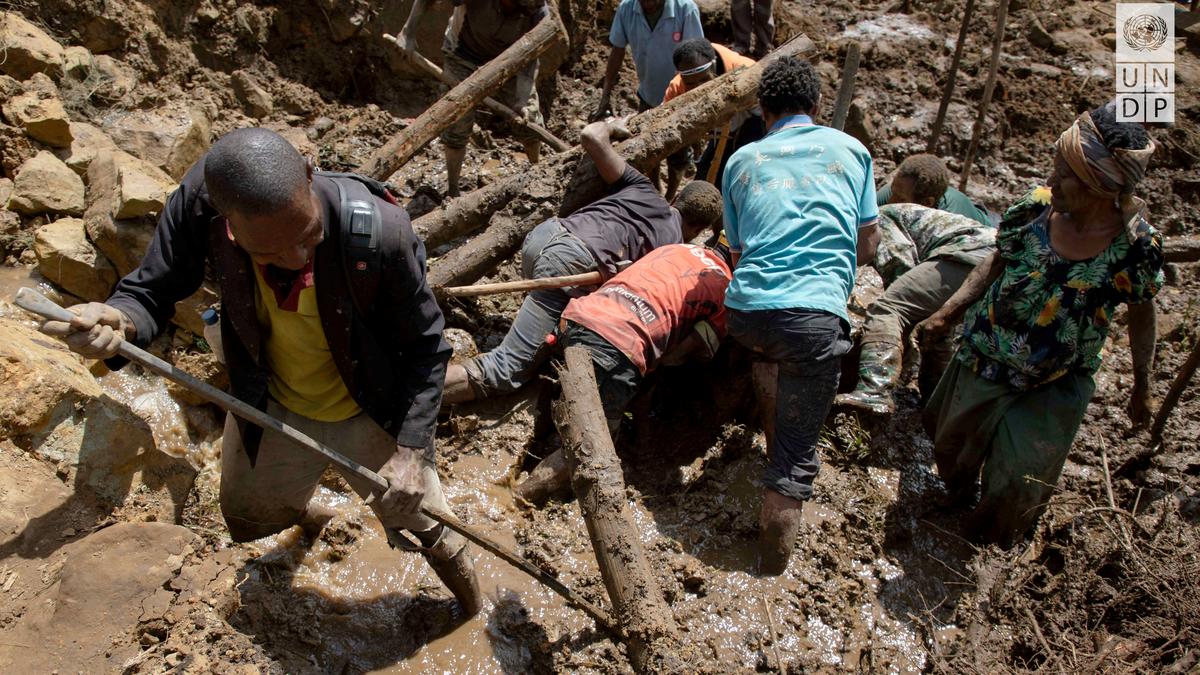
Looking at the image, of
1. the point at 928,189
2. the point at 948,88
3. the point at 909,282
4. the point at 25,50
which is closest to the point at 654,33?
the point at 928,189

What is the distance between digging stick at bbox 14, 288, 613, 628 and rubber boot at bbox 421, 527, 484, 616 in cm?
13

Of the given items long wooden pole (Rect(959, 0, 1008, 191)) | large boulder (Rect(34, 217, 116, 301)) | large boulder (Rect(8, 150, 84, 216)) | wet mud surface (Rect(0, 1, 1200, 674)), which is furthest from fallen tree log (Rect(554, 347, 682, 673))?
long wooden pole (Rect(959, 0, 1008, 191))

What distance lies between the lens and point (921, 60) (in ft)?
26.7

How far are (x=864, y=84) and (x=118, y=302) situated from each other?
7.23 metres

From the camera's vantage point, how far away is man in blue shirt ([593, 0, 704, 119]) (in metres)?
6.25

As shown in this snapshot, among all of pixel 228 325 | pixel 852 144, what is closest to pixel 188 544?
pixel 228 325

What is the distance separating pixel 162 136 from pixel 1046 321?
4.73 meters

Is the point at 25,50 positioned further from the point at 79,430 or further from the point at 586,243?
the point at 586,243

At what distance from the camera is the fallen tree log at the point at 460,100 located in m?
5.02

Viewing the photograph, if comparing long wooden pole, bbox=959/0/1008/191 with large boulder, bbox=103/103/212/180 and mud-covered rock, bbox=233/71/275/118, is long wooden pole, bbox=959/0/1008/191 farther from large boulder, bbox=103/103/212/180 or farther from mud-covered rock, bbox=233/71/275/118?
large boulder, bbox=103/103/212/180

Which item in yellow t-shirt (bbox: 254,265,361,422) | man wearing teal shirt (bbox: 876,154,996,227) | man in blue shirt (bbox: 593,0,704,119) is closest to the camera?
yellow t-shirt (bbox: 254,265,361,422)

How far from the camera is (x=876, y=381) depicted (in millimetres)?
4203

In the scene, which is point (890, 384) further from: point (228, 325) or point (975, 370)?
point (228, 325)

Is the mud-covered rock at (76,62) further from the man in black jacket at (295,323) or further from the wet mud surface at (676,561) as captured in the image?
the man in black jacket at (295,323)
